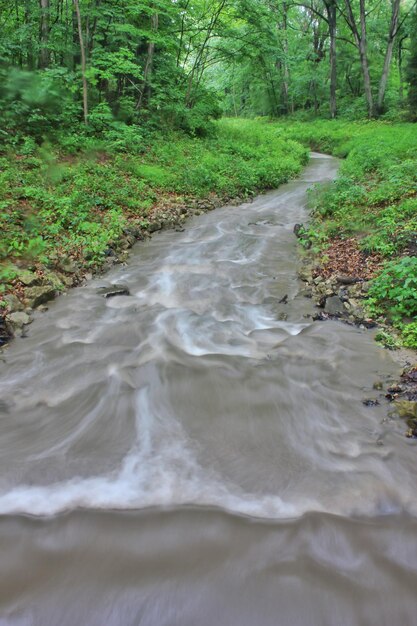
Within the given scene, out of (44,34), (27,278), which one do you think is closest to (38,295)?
(27,278)

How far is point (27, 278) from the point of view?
6.19 meters

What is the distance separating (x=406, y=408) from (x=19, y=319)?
4.81 metres

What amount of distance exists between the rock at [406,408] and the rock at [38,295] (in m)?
4.95

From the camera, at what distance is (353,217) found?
329 inches

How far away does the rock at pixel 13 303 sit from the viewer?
556 centimetres

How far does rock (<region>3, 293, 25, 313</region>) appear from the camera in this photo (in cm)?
556

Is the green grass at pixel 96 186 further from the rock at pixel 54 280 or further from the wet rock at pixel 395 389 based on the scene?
the wet rock at pixel 395 389

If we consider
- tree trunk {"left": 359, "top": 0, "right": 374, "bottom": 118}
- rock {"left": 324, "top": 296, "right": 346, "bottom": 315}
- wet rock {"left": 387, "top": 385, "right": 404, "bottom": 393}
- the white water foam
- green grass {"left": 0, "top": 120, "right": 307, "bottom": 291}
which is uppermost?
tree trunk {"left": 359, "top": 0, "right": 374, "bottom": 118}

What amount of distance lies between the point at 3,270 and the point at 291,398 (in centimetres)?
471

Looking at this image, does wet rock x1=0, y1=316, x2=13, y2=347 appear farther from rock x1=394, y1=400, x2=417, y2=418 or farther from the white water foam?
rock x1=394, y1=400, x2=417, y2=418

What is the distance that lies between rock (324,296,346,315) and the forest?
0.43 m

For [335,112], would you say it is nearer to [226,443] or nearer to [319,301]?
[319,301]

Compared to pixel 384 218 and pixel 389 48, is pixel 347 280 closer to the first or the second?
pixel 384 218

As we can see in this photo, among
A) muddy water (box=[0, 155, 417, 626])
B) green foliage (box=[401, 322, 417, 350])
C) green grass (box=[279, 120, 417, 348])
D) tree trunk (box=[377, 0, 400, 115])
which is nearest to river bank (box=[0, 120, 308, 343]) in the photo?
muddy water (box=[0, 155, 417, 626])
